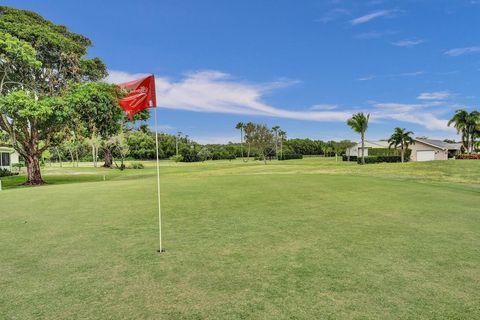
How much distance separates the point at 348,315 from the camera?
13.9ft

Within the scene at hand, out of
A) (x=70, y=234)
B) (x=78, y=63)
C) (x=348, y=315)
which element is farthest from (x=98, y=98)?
(x=348, y=315)

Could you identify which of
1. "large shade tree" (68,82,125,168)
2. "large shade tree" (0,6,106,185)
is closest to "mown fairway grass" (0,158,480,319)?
"large shade tree" (0,6,106,185)

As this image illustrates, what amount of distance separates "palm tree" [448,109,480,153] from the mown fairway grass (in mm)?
71122

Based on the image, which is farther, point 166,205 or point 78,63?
point 78,63

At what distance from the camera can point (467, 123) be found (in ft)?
234

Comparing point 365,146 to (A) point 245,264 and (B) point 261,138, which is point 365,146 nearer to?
(B) point 261,138

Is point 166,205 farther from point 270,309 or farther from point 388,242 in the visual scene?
point 270,309

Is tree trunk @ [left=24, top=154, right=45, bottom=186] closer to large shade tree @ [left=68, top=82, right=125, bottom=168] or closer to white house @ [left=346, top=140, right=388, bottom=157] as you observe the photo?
large shade tree @ [left=68, top=82, right=125, bottom=168]

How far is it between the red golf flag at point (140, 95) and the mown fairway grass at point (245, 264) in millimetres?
3201

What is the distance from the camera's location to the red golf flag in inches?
326

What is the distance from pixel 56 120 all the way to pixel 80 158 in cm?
9673

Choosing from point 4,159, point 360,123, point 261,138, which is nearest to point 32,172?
point 4,159

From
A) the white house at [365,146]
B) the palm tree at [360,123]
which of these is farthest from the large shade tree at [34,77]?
the white house at [365,146]

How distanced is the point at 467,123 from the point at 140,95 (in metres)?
80.3
